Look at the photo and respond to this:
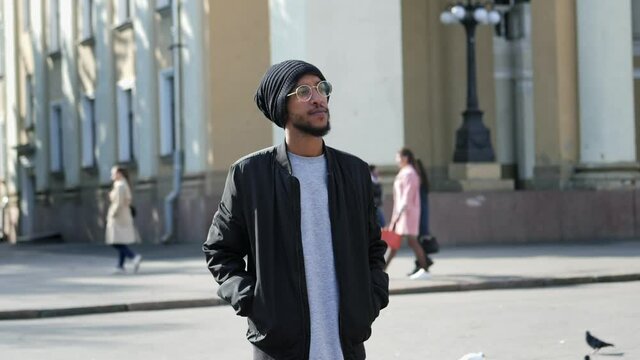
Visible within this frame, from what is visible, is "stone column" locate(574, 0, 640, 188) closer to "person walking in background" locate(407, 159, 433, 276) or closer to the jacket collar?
"person walking in background" locate(407, 159, 433, 276)

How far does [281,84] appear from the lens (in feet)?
17.0

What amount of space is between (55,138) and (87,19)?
437cm

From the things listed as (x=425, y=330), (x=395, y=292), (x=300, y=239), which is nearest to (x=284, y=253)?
(x=300, y=239)

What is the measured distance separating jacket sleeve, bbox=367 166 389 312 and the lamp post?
22237mm

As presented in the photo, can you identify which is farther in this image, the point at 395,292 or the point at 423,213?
the point at 423,213

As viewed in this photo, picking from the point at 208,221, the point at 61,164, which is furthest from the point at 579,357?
the point at 61,164

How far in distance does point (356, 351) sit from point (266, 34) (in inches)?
1069

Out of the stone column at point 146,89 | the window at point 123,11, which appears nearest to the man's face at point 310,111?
the stone column at point 146,89

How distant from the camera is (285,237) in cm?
508

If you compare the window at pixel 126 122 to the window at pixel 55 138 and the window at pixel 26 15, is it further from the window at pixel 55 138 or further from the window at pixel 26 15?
the window at pixel 26 15

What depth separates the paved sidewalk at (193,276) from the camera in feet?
57.1

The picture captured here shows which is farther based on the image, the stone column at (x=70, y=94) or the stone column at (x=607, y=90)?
the stone column at (x=70, y=94)

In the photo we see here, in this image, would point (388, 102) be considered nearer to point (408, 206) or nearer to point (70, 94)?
point (408, 206)

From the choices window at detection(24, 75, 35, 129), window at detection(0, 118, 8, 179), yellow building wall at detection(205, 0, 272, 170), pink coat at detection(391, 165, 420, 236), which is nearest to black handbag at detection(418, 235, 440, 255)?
pink coat at detection(391, 165, 420, 236)
